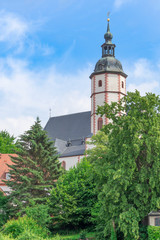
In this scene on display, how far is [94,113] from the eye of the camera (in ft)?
162

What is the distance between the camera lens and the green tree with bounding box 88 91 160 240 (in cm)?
2242

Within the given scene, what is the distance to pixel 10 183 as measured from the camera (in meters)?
32.0

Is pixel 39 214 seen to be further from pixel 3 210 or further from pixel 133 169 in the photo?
pixel 133 169

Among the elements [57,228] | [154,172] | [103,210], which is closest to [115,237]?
[103,210]

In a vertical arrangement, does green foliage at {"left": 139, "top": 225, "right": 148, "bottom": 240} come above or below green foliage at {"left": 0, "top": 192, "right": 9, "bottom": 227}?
below

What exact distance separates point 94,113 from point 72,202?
20.9m

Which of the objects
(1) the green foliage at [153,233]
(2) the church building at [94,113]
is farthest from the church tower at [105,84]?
(1) the green foliage at [153,233]

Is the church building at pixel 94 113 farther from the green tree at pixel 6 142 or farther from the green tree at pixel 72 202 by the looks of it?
the green tree at pixel 72 202

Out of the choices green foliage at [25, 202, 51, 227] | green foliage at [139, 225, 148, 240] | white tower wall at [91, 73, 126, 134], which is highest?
white tower wall at [91, 73, 126, 134]

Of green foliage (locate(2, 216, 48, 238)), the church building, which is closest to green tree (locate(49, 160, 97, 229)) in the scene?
green foliage (locate(2, 216, 48, 238))

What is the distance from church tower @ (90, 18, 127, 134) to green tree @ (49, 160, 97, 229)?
58.4 ft

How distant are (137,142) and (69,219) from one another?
10.4 metres

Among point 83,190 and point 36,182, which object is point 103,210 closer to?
point 83,190

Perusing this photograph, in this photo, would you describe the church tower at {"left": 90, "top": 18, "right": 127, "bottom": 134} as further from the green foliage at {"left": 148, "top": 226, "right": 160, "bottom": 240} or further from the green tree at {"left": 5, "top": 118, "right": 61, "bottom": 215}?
the green foliage at {"left": 148, "top": 226, "right": 160, "bottom": 240}
